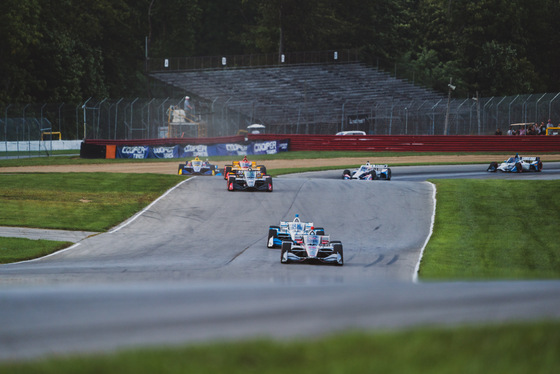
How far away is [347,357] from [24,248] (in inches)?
527

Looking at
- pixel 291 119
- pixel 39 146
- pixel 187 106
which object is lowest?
pixel 39 146

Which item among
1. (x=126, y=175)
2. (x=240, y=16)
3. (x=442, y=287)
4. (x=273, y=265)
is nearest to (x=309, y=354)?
(x=442, y=287)

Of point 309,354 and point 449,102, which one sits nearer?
point 309,354

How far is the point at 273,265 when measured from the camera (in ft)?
44.9

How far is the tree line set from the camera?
72.9m

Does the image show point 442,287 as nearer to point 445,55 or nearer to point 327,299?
point 327,299

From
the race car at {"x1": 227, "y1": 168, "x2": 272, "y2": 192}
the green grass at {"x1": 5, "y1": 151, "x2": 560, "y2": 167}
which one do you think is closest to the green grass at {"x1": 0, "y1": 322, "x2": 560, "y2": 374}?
the race car at {"x1": 227, "y1": 168, "x2": 272, "y2": 192}

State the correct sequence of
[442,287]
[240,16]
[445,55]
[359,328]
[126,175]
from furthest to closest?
[240,16], [445,55], [126,175], [442,287], [359,328]

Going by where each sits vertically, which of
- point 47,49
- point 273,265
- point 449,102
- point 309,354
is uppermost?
point 47,49

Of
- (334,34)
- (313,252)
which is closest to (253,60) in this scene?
(334,34)

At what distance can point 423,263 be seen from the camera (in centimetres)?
1372

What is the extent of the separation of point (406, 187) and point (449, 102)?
2628cm

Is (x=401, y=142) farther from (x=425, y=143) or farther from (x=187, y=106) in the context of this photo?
(x=187, y=106)

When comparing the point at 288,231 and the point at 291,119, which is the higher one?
the point at 291,119
